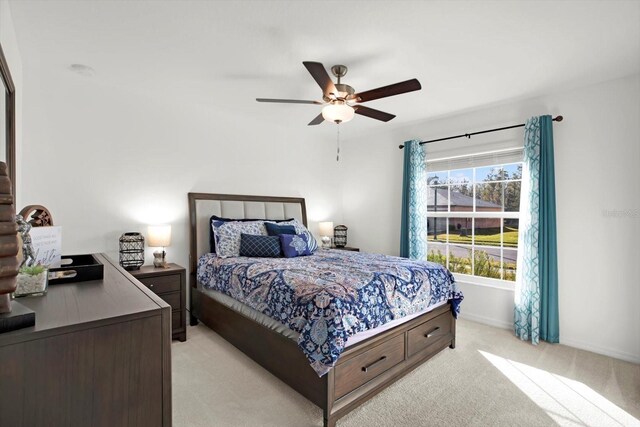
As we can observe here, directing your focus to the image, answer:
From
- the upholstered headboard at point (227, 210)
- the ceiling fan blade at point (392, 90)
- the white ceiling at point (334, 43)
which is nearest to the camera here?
the white ceiling at point (334, 43)

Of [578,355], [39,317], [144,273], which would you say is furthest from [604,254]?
[144,273]

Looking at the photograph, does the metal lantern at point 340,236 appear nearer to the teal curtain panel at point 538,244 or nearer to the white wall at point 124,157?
the white wall at point 124,157

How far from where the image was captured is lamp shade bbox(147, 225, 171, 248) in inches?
130

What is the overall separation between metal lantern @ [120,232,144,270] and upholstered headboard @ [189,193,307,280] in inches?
23.0

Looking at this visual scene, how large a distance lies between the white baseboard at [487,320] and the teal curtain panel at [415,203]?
85 centimetres

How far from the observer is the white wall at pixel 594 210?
2854 mm

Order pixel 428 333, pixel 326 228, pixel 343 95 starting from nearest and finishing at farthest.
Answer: pixel 343 95
pixel 428 333
pixel 326 228

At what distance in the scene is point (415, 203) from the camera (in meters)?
4.23

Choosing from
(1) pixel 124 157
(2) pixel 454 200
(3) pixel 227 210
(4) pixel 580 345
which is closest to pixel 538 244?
(4) pixel 580 345

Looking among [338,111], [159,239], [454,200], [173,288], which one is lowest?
[173,288]

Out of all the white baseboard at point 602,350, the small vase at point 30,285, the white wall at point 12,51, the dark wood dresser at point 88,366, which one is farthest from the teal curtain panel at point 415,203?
the white wall at point 12,51

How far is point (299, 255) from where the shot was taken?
354 cm

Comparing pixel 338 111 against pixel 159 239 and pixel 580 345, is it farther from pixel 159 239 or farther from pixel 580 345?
pixel 580 345

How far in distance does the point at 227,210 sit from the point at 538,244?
354cm
